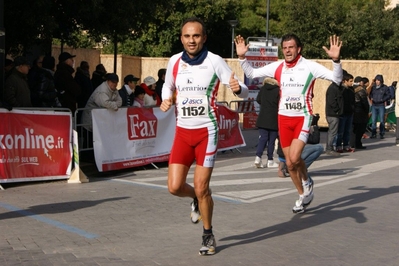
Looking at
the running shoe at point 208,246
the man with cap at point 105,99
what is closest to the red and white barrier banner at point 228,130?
the man with cap at point 105,99

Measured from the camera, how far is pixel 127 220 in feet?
30.3

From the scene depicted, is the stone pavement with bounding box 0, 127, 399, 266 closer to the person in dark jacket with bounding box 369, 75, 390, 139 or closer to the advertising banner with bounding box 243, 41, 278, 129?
the advertising banner with bounding box 243, 41, 278, 129

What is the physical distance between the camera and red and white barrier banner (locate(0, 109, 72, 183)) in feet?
38.7

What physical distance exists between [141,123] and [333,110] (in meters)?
5.21

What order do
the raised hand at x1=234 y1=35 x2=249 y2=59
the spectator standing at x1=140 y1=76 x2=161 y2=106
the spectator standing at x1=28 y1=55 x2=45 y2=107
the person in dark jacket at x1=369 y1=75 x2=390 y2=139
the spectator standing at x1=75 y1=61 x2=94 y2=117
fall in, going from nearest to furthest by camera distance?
1. the raised hand at x1=234 y1=35 x2=249 y2=59
2. the spectator standing at x1=28 y1=55 x2=45 y2=107
3. the spectator standing at x1=140 y1=76 x2=161 y2=106
4. the spectator standing at x1=75 y1=61 x2=94 y2=117
5. the person in dark jacket at x1=369 y1=75 x2=390 y2=139

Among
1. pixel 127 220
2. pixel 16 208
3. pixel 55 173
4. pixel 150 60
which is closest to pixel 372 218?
pixel 127 220

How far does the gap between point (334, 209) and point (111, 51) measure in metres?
31.2

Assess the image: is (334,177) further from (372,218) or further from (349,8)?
(349,8)

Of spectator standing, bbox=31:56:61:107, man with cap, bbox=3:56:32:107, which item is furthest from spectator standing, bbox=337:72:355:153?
man with cap, bbox=3:56:32:107

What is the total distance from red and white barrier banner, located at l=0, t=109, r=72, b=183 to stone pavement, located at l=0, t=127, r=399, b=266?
0.24 meters

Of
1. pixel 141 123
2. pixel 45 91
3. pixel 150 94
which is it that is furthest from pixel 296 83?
pixel 150 94

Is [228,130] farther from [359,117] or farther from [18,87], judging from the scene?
[18,87]

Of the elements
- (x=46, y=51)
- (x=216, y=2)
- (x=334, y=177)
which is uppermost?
(x=216, y=2)

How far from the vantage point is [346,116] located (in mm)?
18109
